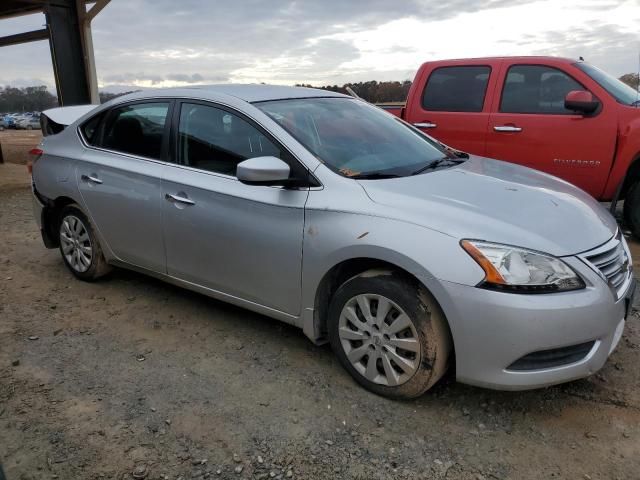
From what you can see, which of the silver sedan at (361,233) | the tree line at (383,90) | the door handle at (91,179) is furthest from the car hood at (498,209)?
the tree line at (383,90)

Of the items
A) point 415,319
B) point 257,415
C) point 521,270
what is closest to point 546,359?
point 521,270

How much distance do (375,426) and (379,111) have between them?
2380mm

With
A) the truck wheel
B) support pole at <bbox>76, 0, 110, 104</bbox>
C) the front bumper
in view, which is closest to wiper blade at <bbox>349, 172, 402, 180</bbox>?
the front bumper

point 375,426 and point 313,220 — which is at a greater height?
point 313,220

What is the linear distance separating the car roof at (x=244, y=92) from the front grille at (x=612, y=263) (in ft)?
6.91

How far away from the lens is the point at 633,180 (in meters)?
5.57

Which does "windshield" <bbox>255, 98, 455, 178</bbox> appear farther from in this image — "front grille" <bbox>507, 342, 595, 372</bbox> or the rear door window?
"front grille" <bbox>507, 342, 595, 372</bbox>

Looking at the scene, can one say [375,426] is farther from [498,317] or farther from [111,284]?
[111,284]

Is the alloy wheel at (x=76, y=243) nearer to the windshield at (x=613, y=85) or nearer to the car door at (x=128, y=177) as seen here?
the car door at (x=128, y=177)

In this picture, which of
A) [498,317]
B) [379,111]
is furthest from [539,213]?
[379,111]

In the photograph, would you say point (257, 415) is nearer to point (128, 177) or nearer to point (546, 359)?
point (546, 359)

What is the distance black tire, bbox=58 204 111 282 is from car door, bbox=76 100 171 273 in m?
0.19

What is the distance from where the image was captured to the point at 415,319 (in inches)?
104

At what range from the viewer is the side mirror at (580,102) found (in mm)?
5172
